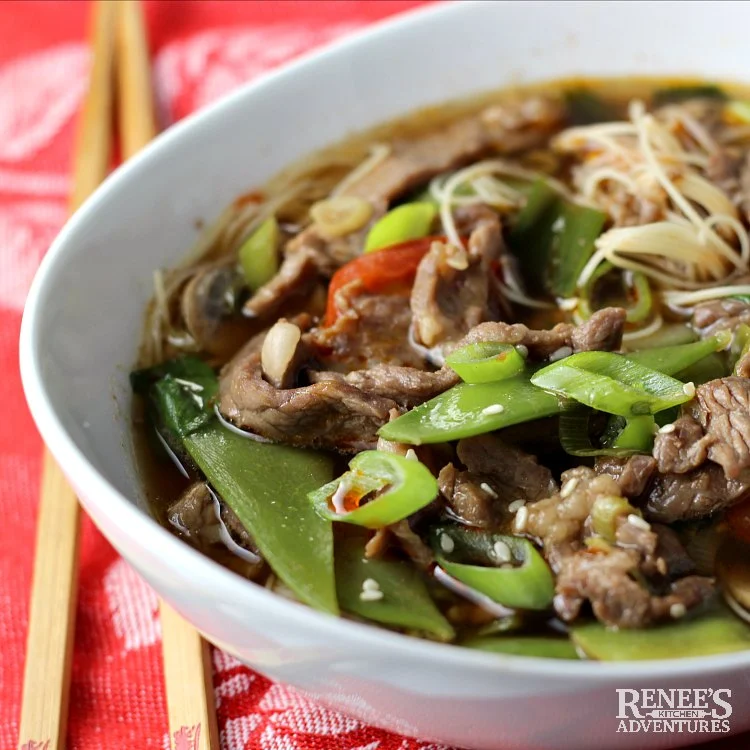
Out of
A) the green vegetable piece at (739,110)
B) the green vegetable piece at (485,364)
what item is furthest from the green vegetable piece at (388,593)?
the green vegetable piece at (739,110)

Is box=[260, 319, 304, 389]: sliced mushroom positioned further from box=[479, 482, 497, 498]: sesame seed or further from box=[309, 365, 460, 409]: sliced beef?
box=[479, 482, 497, 498]: sesame seed

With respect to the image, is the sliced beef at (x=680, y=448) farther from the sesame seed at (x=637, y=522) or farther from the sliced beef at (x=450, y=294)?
the sliced beef at (x=450, y=294)

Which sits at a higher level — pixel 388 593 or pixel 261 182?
pixel 261 182

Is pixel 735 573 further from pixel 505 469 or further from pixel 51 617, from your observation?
pixel 51 617

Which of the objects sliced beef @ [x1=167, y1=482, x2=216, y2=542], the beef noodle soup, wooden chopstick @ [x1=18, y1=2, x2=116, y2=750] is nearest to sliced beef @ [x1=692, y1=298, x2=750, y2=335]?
the beef noodle soup

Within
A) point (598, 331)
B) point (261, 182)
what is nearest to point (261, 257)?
point (261, 182)
